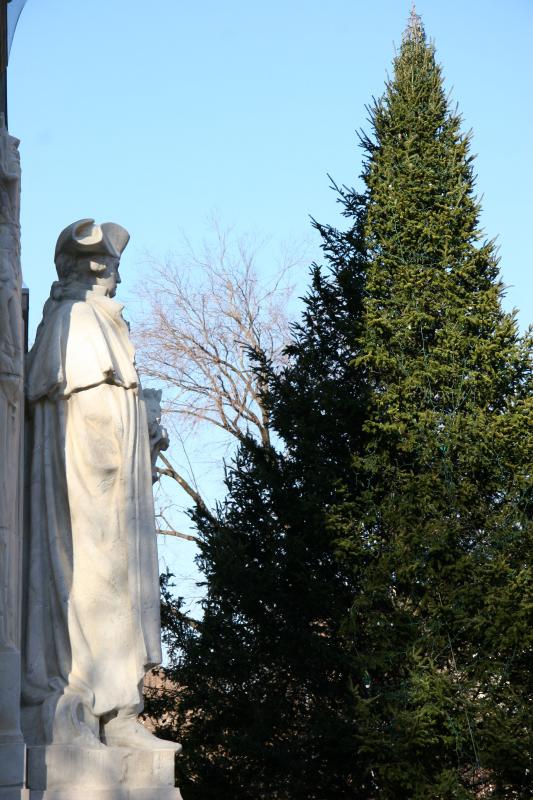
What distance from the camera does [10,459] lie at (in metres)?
5.50

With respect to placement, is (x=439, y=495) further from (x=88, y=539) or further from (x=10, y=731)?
(x=10, y=731)

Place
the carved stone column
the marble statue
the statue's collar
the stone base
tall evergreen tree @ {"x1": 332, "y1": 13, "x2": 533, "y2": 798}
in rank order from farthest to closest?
tall evergreen tree @ {"x1": 332, "y1": 13, "x2": 533, "y2": 798} → the statue's collar → the marble statue → the carved stone column → the stone base

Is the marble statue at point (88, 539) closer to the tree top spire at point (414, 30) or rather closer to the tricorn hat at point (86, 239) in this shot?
the tricorn hat at point (86, 239)

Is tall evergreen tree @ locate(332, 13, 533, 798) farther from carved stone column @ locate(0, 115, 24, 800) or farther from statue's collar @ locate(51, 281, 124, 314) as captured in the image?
carved stone column @ locate(0, 115, 24, 800)

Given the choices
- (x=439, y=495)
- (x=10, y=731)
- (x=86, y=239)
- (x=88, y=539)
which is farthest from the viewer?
(x=439, y=495)

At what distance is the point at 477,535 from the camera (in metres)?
17.3

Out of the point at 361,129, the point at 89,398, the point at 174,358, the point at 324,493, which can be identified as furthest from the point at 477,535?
the point at 89,398

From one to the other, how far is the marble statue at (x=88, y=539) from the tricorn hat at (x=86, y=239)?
28 cm

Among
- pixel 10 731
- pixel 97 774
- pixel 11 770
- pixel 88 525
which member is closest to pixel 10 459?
pixel 88 525

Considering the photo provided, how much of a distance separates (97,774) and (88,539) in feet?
3.59

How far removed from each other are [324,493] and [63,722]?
12.7 meters

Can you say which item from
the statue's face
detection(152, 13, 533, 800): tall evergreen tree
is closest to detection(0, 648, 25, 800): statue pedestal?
the statue's face

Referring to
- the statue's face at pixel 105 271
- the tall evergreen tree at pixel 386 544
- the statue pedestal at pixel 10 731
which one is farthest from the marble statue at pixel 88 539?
the tall evergreen tree at pixel 386 544

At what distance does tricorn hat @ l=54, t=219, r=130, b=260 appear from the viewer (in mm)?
6359
